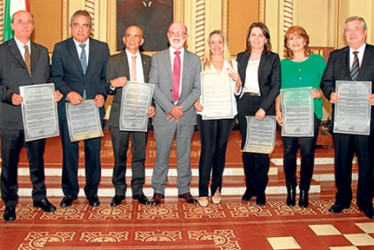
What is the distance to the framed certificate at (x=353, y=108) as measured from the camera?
4402 millimetres

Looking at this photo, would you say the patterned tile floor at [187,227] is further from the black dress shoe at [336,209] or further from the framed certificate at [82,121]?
the framed certificate at [82,121]

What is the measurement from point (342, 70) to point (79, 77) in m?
2.57

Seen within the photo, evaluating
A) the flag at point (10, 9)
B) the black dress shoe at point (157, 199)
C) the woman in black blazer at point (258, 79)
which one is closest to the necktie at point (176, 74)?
the woman in black blazer at point (258, 79)

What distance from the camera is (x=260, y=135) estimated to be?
4711mm

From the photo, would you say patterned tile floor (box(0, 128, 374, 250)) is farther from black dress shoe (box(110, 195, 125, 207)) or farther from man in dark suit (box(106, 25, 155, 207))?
man in dark suit (box(106, 25, 155, 207))

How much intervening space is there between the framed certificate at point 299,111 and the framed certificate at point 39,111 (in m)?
2.24

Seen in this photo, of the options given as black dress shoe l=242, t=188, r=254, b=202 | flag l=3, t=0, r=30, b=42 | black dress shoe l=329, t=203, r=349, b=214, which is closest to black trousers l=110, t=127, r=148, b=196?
black dress shoe l=242, t=188, r=254, b=202

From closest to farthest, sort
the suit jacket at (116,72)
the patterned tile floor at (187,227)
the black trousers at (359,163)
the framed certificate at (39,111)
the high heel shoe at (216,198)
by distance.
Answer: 1. the patterned tile floor at (187,227)
2. the framed certificate at (39,111)
3. the black trousers at (359,163)
4. the suit jacket at (116,72)
5. the high heel shoe at (216,198)

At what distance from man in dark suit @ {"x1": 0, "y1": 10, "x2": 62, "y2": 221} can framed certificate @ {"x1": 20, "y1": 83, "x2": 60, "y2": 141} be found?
8 centimetres

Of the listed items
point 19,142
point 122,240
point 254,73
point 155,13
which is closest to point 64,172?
point 19,142

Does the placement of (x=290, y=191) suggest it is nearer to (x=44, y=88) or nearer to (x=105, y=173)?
(x=105, y=173)

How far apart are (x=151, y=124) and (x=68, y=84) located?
0.93 metres

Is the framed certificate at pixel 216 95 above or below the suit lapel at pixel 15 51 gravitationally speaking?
below

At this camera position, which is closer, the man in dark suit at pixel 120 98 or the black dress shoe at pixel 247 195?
the man in dark suit at pixel 120 98
